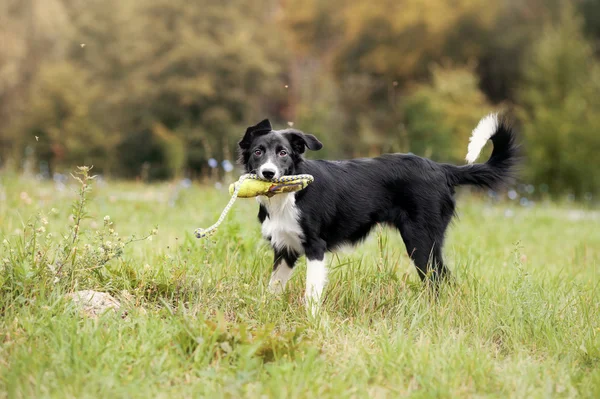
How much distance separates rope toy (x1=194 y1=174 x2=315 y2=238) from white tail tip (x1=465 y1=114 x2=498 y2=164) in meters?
1.36

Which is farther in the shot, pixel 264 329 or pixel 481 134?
pixel 481 134

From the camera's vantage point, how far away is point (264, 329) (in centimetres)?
322

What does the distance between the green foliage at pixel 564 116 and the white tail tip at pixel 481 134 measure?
14.1 metres

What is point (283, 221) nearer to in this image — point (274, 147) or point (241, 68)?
point (274, 147)

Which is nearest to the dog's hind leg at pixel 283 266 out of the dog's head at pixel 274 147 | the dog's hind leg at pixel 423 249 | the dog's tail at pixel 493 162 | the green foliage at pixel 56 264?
the dog's head at pixel 274 147

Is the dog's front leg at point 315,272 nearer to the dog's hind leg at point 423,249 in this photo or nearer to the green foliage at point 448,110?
the dog's hind leg at point 423,249

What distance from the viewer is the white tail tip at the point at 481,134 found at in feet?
14.7

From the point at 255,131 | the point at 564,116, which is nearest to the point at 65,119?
the point at 564,116

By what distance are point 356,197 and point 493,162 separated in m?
1.16

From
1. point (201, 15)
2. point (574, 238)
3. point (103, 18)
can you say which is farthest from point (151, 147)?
point (574, 238)

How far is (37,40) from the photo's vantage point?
3125cm

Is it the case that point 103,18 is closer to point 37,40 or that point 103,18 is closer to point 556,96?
point 37,40

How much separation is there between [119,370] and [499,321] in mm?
2300

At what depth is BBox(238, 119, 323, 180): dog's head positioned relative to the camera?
12.9ft
